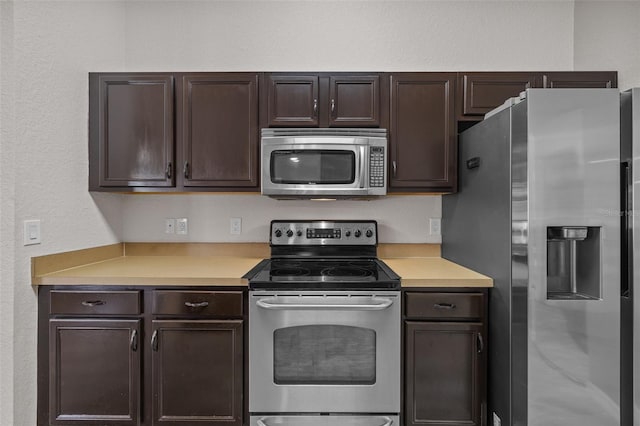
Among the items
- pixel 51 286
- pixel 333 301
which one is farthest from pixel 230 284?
pixel 51 286

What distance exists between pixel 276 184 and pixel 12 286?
1.35m

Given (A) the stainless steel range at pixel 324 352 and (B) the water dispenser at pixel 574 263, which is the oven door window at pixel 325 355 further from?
(B) the water dispenser at pixel 574 263

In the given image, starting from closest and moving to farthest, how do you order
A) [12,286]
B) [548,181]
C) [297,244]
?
[548,181] → [12,286] → [297,244]

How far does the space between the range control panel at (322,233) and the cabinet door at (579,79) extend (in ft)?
4.49

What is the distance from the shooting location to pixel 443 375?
1907 millimetres

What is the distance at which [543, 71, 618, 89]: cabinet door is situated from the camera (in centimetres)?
223

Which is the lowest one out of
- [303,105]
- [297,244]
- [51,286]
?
[51,286]

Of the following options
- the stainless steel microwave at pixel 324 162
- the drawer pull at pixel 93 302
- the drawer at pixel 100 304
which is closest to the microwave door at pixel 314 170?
the stainless steel microwave at pixel 324 162

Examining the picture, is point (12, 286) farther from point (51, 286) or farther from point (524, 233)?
point (524, 233)

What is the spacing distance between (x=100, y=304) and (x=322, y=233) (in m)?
1.33

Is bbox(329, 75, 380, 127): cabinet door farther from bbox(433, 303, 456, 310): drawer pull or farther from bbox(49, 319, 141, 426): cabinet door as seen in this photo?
bbox(49, 319, 141, 426): cabinet door

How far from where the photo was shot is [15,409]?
1787 millimetres

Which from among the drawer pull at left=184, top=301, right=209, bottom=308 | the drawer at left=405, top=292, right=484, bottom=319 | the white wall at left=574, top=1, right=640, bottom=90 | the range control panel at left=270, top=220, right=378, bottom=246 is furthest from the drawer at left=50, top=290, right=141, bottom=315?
the white wall at left=574, top=1, right=640, bottom=90

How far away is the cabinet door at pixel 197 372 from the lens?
191cm
